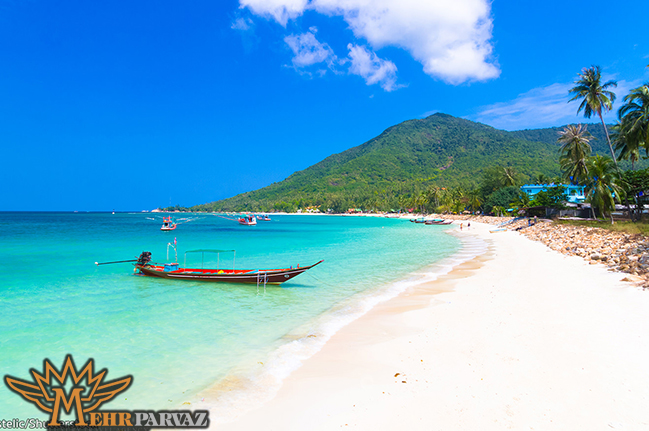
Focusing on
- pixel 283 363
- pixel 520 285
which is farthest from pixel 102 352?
pixel 520 285

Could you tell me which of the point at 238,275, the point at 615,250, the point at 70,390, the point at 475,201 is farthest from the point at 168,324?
the point at 475,201

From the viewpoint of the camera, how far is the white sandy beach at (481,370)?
508 centimetres

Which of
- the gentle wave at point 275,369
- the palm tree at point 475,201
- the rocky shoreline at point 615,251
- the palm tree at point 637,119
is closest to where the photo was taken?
the gentle wave at point 275,369

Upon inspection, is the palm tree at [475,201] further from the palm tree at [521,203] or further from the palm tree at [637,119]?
the palm tree at [637,119]

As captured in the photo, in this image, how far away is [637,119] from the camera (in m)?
33.1

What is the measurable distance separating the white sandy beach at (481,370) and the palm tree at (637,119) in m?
32.3

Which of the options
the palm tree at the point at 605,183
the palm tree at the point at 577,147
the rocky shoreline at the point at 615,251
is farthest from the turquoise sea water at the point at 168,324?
the palm tree at the point at 577,147

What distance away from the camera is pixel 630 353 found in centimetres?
697

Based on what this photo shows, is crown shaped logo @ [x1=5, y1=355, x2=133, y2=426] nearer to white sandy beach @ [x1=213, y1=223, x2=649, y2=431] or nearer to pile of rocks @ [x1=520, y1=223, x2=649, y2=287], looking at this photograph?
white sandy beach @ [x1=213, y1=223, x2=649, y2=431]

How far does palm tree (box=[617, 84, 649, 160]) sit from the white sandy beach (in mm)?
32325

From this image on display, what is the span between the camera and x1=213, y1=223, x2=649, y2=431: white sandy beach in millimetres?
5078

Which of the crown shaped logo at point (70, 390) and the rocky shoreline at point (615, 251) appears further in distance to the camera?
the rocky shoreline at point (615, 251)

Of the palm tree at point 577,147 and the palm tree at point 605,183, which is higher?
the palm tree at point 577,147

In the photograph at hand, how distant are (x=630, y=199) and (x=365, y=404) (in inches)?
2085
